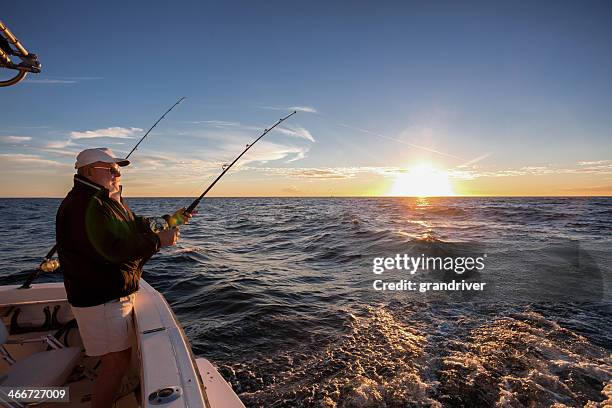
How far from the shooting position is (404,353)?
17.3 ft

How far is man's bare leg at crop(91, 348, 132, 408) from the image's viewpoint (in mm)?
2541

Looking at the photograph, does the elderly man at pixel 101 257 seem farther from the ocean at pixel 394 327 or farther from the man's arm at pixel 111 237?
the ocean at pixel 394 327

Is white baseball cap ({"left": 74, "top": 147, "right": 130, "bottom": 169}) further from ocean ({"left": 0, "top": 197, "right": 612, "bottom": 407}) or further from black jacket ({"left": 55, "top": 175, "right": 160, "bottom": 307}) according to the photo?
ocean ({"left": 0, "top": 197, "right": 612, "bottom": 407})

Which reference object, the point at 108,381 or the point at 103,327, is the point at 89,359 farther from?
the point at 103,327

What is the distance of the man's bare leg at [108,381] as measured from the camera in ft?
8.34

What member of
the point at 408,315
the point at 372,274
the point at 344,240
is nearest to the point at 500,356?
the point at 408,315

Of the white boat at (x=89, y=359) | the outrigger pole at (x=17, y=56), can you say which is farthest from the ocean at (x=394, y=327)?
the outrigger pole at (x=17, y=56)

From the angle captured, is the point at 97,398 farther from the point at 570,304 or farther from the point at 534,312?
the point at 570,304

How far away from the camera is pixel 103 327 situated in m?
2.57

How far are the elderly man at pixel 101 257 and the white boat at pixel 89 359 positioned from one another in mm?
247

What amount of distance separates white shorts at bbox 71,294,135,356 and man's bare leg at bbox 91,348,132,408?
0.07 m

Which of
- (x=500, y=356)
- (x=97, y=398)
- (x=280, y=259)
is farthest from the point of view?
(x=280, y=259)

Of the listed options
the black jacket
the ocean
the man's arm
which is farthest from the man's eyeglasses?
the ocean

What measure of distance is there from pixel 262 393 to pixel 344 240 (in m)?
12.8
